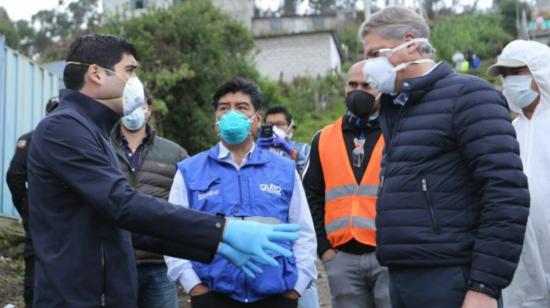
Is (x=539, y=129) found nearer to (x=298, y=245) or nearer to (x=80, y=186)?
(x=298, y=245)

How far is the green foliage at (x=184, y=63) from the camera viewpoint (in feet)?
59.3

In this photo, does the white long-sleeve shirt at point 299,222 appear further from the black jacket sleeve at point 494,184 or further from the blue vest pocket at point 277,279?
the black jacket sleeve at point 494,184

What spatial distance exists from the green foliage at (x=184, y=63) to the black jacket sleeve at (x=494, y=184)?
1448cm

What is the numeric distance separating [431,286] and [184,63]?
15831 millimetres

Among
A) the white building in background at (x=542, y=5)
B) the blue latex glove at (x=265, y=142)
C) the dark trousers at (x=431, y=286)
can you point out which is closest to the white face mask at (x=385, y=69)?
the dark trousers at (x=431, y=286)

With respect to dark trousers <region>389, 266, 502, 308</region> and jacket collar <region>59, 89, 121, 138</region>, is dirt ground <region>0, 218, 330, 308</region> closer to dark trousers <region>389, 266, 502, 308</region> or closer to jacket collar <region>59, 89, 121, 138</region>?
jacket collar <region>59, 89, 121, 138</region>

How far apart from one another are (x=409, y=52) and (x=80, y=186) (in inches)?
65.1

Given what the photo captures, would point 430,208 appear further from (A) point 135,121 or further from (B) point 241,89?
(A) point 135,121

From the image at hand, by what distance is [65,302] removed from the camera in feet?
9.95

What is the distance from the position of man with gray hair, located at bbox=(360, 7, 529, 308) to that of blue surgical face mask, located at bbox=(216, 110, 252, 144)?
125 centimetres

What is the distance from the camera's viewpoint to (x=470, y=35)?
52344 mm

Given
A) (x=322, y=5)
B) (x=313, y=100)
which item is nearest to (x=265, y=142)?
(x=313, y=100)

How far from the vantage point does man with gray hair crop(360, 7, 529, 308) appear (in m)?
3.08

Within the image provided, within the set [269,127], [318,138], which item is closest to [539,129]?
[318,138]
